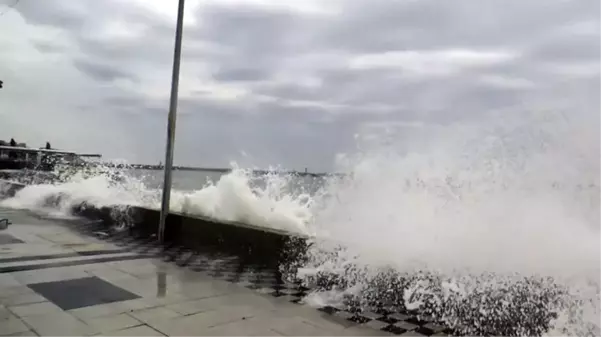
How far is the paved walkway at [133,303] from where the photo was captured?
384 cm

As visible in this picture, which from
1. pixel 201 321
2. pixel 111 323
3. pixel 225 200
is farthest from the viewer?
pixel 225 200

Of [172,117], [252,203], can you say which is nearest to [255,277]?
A: [172,117]

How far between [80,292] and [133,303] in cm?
71

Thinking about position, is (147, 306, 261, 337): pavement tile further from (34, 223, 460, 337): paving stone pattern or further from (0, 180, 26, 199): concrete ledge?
(0, 180, 26, 199): concrete ledge

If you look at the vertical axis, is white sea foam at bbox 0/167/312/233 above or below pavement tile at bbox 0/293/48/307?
above

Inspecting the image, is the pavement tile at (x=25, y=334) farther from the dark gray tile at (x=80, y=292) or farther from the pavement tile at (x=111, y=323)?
the dark gray tile at (x=80, y=292)

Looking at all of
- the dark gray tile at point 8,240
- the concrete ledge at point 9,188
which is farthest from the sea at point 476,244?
the concrete ledge at point 9,188

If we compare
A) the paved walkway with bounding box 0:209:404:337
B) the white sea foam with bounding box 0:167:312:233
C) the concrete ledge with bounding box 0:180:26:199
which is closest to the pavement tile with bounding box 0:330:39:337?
the paved walkway with bounding box 0:209:404:337

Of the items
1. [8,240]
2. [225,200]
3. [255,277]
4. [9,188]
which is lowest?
[8,240]

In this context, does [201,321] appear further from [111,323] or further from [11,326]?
[11,326]

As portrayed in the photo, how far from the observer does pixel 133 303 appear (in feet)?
14.9

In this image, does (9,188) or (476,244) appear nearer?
(476,244)

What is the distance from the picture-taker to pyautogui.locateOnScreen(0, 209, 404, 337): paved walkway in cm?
384

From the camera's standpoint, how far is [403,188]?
7.17 meters
